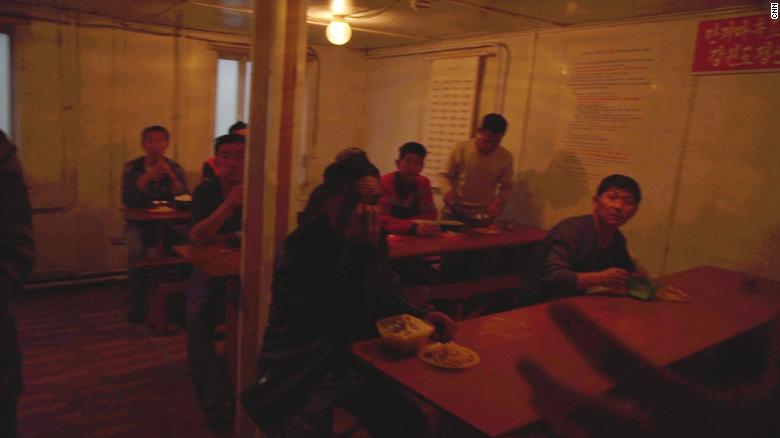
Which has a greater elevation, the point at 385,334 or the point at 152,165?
the point at 152,165

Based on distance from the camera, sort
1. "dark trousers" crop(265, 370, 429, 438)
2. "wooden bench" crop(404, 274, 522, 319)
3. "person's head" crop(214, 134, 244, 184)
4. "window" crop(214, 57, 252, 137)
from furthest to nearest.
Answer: "window" crop(214, 57, 252, 137) < "wooden bench" crop(404, 274, 522, 319) < "person's head" crop(214, 134, 244, 184) < "dark trousers" crop(265, 370, 429, 438)

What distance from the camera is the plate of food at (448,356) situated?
1.55 metres

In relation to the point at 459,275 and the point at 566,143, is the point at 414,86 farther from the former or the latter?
the point at 459,275

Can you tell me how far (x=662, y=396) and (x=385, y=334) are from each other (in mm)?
1201

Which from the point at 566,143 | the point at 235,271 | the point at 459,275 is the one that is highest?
the point at 566,143

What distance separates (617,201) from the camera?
2555 mm

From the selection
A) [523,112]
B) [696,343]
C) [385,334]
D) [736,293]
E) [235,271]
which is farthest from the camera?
[523,112]

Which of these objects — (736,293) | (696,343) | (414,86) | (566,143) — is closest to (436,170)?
(414,86)

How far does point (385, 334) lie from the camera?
1.62 m

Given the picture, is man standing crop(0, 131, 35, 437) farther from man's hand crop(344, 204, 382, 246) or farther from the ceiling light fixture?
the ceiling light fixture

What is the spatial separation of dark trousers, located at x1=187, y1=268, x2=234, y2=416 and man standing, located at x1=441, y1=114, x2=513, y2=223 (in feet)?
7.54

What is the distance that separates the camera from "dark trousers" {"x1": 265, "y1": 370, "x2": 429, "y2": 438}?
1.68 metres

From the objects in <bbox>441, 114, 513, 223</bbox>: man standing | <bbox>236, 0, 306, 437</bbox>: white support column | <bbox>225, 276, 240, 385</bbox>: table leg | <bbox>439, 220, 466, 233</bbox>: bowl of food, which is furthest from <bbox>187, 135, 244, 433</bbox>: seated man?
<bbox>441, 114, 513, 223</bbox>: man standing

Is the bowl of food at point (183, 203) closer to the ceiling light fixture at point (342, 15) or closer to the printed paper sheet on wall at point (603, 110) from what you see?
the ceiling light fixture at point (342, 15)
